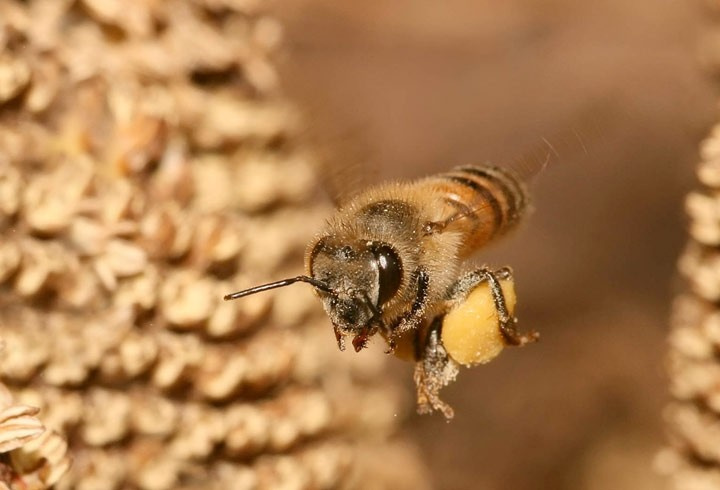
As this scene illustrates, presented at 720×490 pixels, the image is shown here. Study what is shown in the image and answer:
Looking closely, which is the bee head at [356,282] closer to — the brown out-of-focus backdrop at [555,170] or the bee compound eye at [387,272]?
the bee compound eye at [387,272]

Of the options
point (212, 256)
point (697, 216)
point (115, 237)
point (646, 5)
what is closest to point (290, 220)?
point (212, 256)

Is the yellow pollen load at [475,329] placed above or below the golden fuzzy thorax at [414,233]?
below

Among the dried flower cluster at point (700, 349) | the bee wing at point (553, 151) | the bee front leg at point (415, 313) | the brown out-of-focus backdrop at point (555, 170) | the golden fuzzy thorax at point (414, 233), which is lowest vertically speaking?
the dried flower cluster at point (700, 349)

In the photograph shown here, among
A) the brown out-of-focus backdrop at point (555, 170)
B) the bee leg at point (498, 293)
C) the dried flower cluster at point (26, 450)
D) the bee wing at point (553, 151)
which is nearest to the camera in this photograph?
the dried flower cluster at point (26, 450)

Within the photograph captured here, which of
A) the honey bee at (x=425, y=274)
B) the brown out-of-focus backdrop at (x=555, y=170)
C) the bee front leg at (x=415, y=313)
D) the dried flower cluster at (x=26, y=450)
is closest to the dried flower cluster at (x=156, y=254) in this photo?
the dried flower cluster at (x=26, y=450)

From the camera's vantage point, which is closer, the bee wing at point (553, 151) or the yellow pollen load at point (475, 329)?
the yellow pollen load at point (475, 329)

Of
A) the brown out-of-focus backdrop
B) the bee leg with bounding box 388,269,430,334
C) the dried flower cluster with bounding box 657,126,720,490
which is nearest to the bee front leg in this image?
the bee leg with bounding box 388,269,430,334
